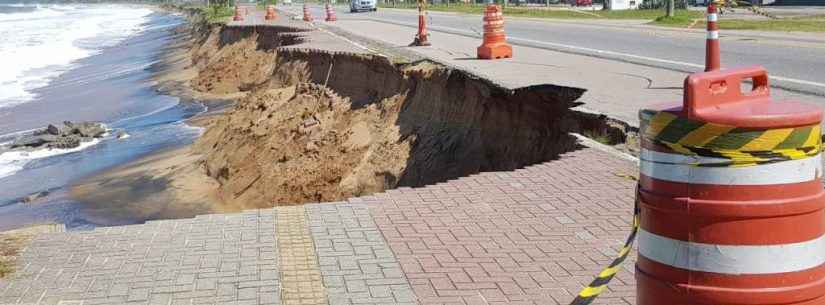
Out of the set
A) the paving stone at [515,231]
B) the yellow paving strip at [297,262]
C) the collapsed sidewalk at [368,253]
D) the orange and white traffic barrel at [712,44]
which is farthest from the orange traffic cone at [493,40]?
the yellow paving strip at [297,262]

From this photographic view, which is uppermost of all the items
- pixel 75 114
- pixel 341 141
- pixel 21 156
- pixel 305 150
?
pixel 341 141

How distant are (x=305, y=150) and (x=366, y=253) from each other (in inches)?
411

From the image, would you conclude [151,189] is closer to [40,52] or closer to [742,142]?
[742,142]

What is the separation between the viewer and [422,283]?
4.82m

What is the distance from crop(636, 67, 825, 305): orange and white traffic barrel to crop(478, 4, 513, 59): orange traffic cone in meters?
13.4

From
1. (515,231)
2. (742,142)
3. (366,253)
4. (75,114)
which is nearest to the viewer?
(742,142)

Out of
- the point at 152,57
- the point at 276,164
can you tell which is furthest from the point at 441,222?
the point at 152,57

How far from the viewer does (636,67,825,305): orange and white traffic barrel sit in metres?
2.65

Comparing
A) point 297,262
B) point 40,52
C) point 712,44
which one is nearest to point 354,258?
point 297,262

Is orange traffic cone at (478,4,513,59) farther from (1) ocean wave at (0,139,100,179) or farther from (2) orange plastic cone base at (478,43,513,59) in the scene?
(1) ocean wave at (0,139,100,179)

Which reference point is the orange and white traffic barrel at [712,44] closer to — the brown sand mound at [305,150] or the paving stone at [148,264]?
the paving stone at [148,264]

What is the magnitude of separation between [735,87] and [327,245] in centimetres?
333

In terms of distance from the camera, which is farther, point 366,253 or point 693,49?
point 693,49

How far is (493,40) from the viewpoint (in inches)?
647
